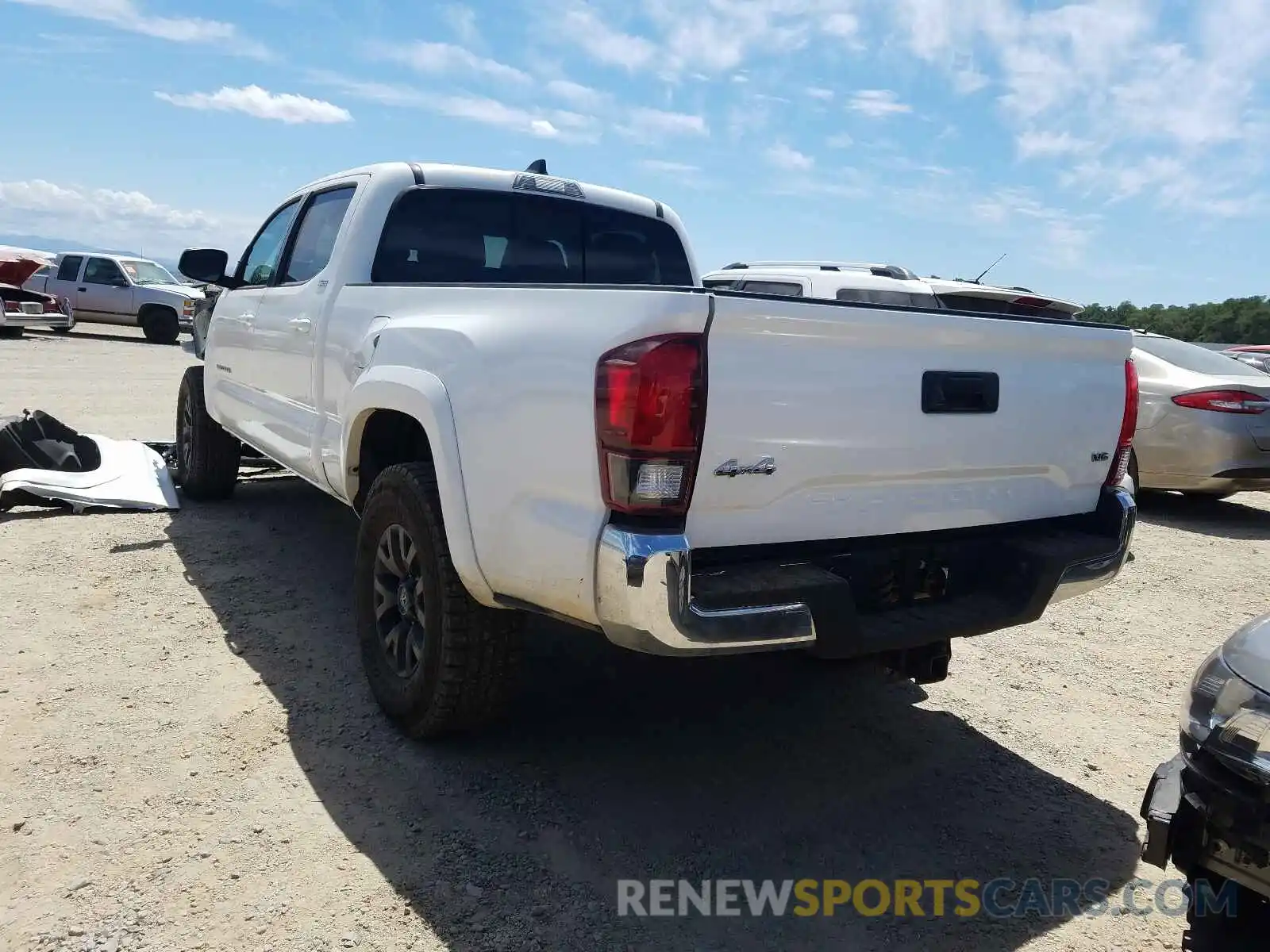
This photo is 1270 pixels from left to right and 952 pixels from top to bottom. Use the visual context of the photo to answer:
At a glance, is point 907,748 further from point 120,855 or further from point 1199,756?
point 120,855

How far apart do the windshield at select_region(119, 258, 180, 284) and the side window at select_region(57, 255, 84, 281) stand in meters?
0.98

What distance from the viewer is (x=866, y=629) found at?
2.69m

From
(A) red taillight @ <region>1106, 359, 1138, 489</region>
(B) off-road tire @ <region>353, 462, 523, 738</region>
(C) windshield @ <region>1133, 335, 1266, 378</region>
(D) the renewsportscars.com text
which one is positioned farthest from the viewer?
(C) windshield @ <region>1133, 335, 1266, 378</region>

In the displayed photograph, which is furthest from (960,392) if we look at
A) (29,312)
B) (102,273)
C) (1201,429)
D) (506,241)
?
(102,273)

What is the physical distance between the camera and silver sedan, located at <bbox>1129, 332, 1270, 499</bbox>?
764 cm

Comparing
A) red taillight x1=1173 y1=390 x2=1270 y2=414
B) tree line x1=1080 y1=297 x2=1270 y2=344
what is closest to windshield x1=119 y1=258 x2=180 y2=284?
red taillight x1=1173 y1=390 x2=1270 y2=414

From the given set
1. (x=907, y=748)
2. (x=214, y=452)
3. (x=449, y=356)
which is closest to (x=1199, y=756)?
(x=907, y=748)

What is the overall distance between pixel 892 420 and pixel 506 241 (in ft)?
7.34

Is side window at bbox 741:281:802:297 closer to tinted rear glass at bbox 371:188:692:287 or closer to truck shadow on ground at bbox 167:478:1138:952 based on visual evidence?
tinted rear glass at bbox 371:188:692:287

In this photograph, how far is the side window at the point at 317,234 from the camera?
14.5 ft

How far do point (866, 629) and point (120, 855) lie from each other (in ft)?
6.81

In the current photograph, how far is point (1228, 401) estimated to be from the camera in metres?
7.75

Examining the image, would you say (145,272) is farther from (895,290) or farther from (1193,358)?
(1193,358)

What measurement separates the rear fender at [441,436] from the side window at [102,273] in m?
21.1
